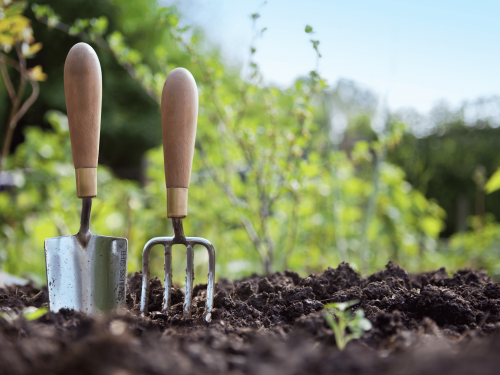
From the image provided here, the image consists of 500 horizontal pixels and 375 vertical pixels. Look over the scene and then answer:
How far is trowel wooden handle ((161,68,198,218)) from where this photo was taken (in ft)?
2.98

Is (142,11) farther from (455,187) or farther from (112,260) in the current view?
(112,260)

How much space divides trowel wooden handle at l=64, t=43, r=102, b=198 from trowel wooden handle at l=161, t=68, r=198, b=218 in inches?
7.7

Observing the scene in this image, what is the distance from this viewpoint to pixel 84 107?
3.15 feet

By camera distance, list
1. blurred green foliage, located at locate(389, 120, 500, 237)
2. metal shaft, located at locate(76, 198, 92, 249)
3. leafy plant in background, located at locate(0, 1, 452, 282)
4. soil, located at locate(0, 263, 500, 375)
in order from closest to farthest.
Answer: soil, located at locate(0, 263, 500, 375)
metal shaft, located at locate(76, 198, 92, 249)
leafy plant in background, located at locate(0, 1, 452, 282)
blurred green foliage, located at locate(389, 120, 500, 237)

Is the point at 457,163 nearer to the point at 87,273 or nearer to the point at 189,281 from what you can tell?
the point at 189,281

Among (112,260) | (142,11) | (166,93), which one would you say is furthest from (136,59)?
(142,11)

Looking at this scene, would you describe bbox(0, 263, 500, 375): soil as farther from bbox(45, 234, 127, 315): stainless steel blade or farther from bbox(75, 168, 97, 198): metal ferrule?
bbox(75, 168, 97, 198): metal ferrule

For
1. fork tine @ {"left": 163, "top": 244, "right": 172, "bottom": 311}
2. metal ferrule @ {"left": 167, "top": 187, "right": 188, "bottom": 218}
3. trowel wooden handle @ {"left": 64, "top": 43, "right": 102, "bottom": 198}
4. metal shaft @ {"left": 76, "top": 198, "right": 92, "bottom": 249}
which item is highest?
trowel wooden handle @ {"left": 64, "top": 43, "right": 102, "bottom": 198}

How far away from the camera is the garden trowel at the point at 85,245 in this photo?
0.94 m

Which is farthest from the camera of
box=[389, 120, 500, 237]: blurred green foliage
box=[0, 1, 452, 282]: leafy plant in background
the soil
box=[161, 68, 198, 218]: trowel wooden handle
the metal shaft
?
box=[389, 120, 500, 237]: blurred green foliage

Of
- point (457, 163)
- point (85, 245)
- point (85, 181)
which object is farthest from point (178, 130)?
point (457, 163)

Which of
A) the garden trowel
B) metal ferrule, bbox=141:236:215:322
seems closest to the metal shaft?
the garden trowel

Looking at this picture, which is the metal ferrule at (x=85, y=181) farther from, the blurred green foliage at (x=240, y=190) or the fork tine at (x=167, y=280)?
the blurred green foliage at (x=240, y=190)

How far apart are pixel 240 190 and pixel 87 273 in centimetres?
132
